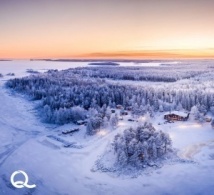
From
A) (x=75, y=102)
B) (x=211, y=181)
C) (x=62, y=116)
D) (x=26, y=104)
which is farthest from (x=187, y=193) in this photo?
(x=26, y=104)

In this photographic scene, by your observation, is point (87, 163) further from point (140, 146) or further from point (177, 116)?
point (177, 116)

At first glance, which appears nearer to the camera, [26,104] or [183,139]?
[183,139]

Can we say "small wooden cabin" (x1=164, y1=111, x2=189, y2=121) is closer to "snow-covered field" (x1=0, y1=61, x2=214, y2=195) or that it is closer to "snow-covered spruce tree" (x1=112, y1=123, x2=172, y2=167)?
"snow-covered field" (x1=0, y1=61, x2=214, y2=195)

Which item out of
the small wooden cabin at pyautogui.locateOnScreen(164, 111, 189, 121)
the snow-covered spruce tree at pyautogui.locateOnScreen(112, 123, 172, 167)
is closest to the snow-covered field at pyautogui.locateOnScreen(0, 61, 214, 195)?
the small wooden cabin at pyautogui.locateOnScreen(164, 111, 189, 121)

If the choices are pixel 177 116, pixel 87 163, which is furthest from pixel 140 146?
pixel 177 116

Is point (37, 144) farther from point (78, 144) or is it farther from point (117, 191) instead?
point (117, 191)
